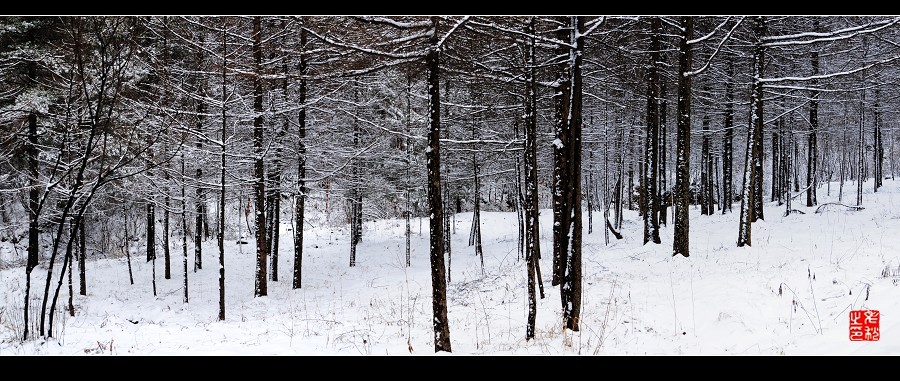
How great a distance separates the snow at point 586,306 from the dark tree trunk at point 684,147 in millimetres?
649

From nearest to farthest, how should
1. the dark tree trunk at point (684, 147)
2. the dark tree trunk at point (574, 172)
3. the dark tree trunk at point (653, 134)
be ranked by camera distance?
the dark tree trunk at point (574, 172)
the dark tree trunk at point (684, 147)
the dark tree trunk at point (653, 134)

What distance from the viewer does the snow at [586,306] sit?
22.9ft

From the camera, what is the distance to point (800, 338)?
20.6 feet

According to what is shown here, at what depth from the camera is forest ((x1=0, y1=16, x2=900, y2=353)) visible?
7.58 m

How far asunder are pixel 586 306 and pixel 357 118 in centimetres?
969

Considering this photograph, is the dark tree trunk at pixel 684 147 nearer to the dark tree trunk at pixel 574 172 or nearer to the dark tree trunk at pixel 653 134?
the dark tree trunk at pixel 653 134

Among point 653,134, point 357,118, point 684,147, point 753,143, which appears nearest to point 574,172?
point 684,147

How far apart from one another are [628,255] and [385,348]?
911 centimetres

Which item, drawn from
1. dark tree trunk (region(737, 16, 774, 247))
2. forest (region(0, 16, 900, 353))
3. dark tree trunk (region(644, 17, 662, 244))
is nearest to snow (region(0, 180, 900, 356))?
forest (region(0, 16, 900, 353))

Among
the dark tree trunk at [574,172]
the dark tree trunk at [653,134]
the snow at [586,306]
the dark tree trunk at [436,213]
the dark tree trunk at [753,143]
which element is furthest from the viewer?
the dark tree trunk at [653,134]

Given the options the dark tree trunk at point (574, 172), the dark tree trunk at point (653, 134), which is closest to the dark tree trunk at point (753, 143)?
the dark tree trunk at point (653, 134)

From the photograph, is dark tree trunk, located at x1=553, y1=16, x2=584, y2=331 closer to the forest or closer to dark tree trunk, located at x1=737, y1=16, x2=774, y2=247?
the forest
